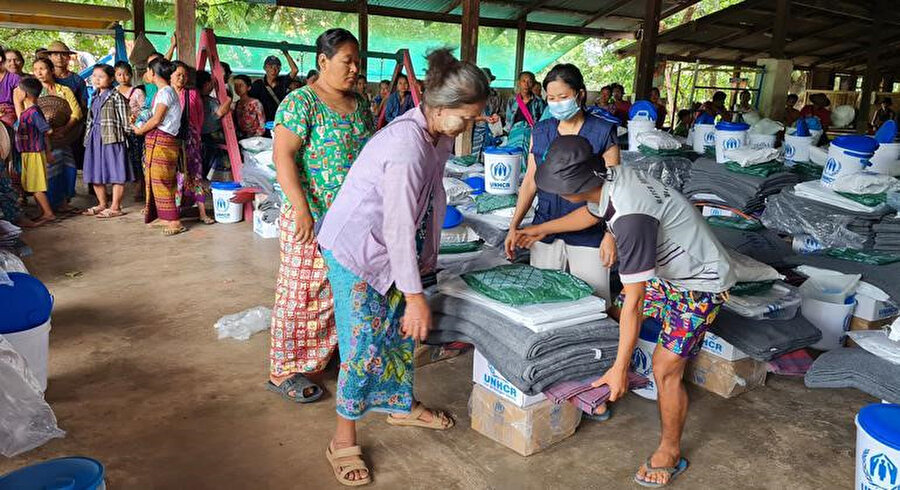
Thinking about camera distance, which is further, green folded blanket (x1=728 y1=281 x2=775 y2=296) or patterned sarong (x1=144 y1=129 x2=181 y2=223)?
patterned sarong (x1=144 y1=129 x2=181 y2=223)

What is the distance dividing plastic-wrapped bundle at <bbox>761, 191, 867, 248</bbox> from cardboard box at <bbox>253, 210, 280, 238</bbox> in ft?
11.8

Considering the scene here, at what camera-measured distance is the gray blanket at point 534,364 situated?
2072mm

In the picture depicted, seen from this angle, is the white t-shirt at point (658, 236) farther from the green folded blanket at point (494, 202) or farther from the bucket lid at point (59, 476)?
the bucket lid at point (59, 476)

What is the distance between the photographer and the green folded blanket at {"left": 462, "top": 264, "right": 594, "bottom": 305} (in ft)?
7.27

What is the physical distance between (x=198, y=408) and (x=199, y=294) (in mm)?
1481

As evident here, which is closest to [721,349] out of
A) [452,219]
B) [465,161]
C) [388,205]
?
[452,219]

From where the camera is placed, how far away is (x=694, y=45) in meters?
12.7

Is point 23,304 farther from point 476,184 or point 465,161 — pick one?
point 465,161

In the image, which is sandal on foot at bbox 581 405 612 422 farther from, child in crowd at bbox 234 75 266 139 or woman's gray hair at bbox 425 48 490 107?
child in crowd at bbox 234 75 266 139

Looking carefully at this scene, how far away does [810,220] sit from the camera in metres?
3.67

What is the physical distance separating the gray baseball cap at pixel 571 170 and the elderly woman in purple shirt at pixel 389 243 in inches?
10.4

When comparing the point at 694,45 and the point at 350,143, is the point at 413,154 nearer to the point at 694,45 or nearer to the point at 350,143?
the point at 350,143

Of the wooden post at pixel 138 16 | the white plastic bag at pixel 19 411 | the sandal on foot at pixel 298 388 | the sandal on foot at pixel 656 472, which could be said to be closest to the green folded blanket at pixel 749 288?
the sandal on foot at pixel 656 472

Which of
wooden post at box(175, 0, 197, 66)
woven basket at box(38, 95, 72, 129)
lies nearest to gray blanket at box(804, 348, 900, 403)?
wooden post at box(175, 0, 197, 66)
